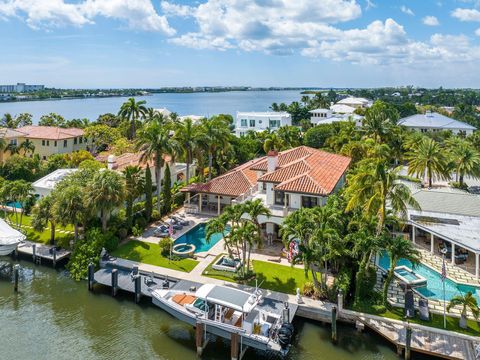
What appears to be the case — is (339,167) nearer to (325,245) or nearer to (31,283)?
(325,245)

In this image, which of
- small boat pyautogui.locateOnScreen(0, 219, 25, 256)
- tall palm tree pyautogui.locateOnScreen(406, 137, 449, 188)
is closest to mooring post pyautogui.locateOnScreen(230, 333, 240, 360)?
small boat pyautogui.locateOnScreen(0, 219, 25, 256)

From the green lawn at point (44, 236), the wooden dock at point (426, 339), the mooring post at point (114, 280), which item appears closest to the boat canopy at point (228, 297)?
the wooden dock at point (426, 339)

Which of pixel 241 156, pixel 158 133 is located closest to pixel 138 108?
pixel 241 156

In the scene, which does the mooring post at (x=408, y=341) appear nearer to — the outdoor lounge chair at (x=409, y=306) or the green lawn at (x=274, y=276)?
the outdoor lounge chair at (x=409, y=306)

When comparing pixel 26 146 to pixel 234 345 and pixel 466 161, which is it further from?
pixel 466 161

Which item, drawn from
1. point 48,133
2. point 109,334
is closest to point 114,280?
point 109,334

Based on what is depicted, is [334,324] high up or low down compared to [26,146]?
down
